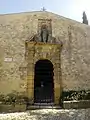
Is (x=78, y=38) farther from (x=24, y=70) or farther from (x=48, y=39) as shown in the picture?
(x=24, y=70)

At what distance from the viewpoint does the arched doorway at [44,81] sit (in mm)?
11523

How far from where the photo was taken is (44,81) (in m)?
12.0

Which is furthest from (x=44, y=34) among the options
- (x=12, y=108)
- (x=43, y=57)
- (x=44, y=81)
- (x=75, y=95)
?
(x=12, y=108)

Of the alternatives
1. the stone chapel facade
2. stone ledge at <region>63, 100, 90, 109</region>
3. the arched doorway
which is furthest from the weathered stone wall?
stone ledge at <region>63, 100, 90, 109</region>

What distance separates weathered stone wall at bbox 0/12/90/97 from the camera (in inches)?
415

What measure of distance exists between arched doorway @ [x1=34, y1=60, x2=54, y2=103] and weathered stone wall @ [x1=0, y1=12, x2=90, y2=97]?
0.96 metres

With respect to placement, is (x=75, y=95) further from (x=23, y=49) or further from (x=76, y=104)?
(x=23, y=49)

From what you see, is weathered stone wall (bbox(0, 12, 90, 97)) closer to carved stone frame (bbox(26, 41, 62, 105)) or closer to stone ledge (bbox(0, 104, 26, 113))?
carved stone frame (bbox(26, 41, 62, 105))

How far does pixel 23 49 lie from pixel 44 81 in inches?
89.7

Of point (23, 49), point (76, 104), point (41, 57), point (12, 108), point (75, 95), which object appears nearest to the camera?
point (12, 108)

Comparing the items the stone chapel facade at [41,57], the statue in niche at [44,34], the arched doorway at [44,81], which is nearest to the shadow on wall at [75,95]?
the stone chapel facade at [41,57]

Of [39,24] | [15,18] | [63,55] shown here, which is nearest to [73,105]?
[63,55]

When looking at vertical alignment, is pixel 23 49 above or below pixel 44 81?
above

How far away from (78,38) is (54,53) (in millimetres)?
1775
